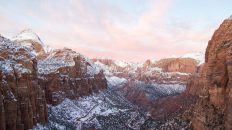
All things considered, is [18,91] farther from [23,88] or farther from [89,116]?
[89,116]

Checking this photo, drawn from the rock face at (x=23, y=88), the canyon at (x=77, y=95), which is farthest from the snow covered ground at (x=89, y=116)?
the rock face at (x=23, y=88)

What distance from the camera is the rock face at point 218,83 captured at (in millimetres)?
68375

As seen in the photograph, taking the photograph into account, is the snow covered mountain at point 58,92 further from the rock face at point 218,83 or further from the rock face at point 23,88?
the rock face at point 218,83

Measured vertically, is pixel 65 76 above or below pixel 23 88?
above

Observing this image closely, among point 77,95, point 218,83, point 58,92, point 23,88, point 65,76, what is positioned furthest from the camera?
point 77,95

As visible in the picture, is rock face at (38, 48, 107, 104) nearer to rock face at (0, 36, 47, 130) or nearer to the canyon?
the canyon

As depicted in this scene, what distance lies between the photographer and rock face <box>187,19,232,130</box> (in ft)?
224

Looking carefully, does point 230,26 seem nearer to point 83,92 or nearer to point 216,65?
point 216,65

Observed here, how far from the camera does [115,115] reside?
153m

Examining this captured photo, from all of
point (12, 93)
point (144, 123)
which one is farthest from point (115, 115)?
point (12, 93)

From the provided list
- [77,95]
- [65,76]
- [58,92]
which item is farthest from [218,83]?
[77,95]

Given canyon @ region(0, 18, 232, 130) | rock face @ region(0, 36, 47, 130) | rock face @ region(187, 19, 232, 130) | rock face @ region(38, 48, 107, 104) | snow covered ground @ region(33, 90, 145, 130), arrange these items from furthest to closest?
rock face @ region(38, 48, 107, 104) → snow covered ground @ region(33, 90, 145, 130) → rock face @ region(0, 36, 47, 130) → canyon @ region(0, 18, 232, 130) → rock face @ region(187, 19, 232, 130)

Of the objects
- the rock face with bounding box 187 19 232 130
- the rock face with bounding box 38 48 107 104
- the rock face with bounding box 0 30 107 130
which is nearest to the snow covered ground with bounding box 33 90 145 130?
the rock face with bounding box 38 48 107 104

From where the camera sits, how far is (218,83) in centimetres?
7219
